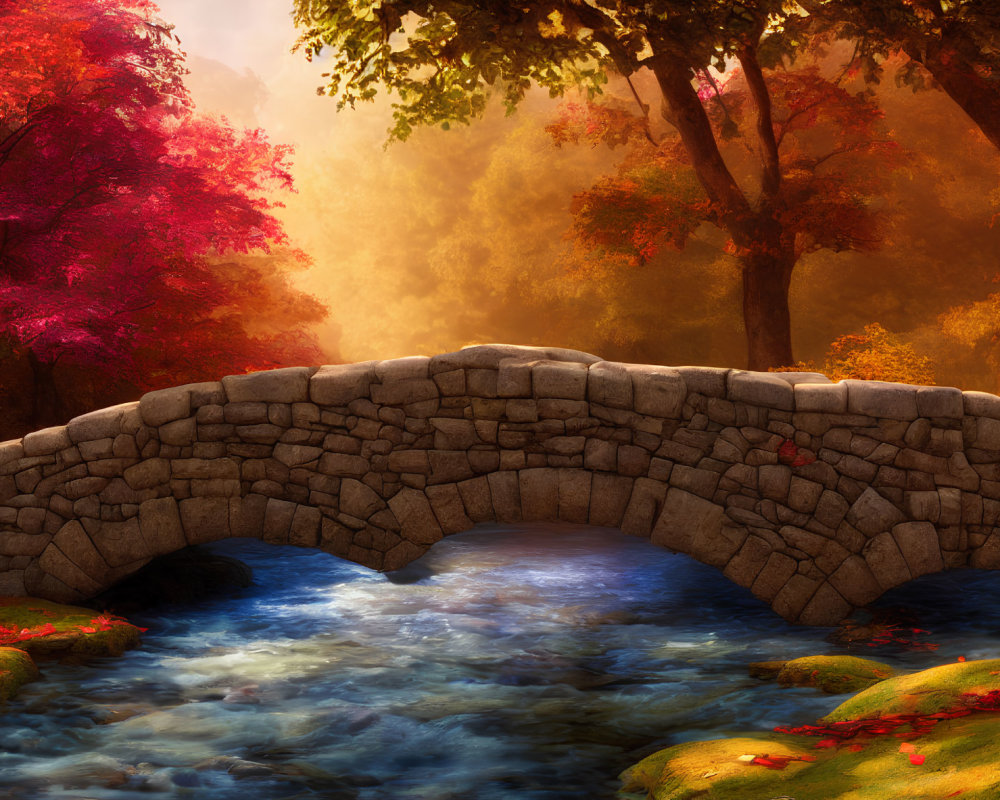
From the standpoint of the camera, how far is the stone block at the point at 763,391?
6.24 m

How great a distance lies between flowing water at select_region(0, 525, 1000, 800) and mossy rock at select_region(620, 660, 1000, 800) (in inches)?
16.2

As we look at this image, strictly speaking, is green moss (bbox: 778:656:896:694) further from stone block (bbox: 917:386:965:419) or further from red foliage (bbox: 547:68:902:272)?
red foliage (bbox: 547:68:902:272)

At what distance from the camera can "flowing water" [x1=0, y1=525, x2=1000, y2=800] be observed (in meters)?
4.77

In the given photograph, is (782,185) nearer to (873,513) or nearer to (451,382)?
(873,513)

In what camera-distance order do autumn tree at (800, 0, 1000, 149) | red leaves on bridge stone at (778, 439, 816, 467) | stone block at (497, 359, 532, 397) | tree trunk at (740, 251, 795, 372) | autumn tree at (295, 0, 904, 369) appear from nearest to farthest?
red leaves on bridge stone at (778, 439, 816, 467)
stone block at (497, 359, 532, 397)
autumn tree at (800, 0, 1000, 149)
autumn tree at (295, 0, 904, 369)
tree trunk at (740, 251, 795, 372)

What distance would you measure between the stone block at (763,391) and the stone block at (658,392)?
36 cm

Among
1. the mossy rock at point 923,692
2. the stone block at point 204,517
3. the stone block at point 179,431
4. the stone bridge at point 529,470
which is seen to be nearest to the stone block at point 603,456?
the stone bridge at point 529,470

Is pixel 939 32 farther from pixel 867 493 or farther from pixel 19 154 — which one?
pixel 19 154

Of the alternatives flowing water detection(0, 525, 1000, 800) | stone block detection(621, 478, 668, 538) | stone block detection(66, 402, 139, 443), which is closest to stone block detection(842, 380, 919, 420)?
stone block detection(621, 478, 668, 538)

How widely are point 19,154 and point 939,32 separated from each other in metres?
9.97

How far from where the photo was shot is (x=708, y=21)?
9.10 meters

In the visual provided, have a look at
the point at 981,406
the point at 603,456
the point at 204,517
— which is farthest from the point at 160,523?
the point at 981,406

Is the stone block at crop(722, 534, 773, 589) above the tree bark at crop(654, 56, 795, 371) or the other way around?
the other way around

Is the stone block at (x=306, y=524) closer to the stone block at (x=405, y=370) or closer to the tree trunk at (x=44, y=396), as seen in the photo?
the stone block at (x=405, y=370)
